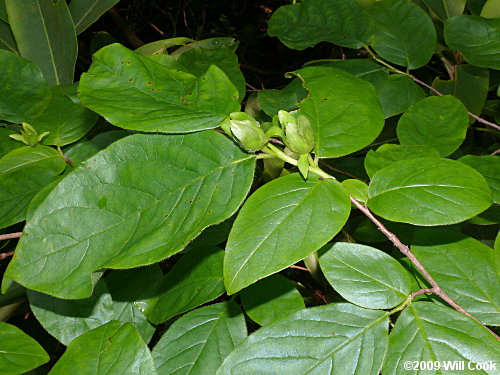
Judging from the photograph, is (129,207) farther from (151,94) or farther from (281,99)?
(281,99)

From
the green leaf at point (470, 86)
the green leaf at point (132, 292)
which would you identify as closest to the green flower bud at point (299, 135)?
the green leaf at point (132, 292)

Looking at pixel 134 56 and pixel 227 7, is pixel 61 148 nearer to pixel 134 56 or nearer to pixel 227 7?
pixel 134 56

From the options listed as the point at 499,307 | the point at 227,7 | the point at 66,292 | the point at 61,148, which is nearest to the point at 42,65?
the point at 61,148

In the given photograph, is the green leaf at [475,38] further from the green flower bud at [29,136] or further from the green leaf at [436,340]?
the green flower bud at [29,136]

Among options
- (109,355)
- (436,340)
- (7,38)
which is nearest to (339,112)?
(436,340)

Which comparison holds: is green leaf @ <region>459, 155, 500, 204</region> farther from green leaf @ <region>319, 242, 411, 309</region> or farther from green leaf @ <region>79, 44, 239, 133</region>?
green leaf @ <region>79, 44, 239, 133</region>

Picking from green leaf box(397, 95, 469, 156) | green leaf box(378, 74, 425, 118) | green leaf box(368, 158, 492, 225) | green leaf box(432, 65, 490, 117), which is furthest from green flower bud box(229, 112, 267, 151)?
green leaf box(432, 65, 490, 117)

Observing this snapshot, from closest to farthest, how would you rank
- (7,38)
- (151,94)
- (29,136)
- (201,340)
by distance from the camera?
(151,94) < (201,340) < (29,136) < (7,38)
